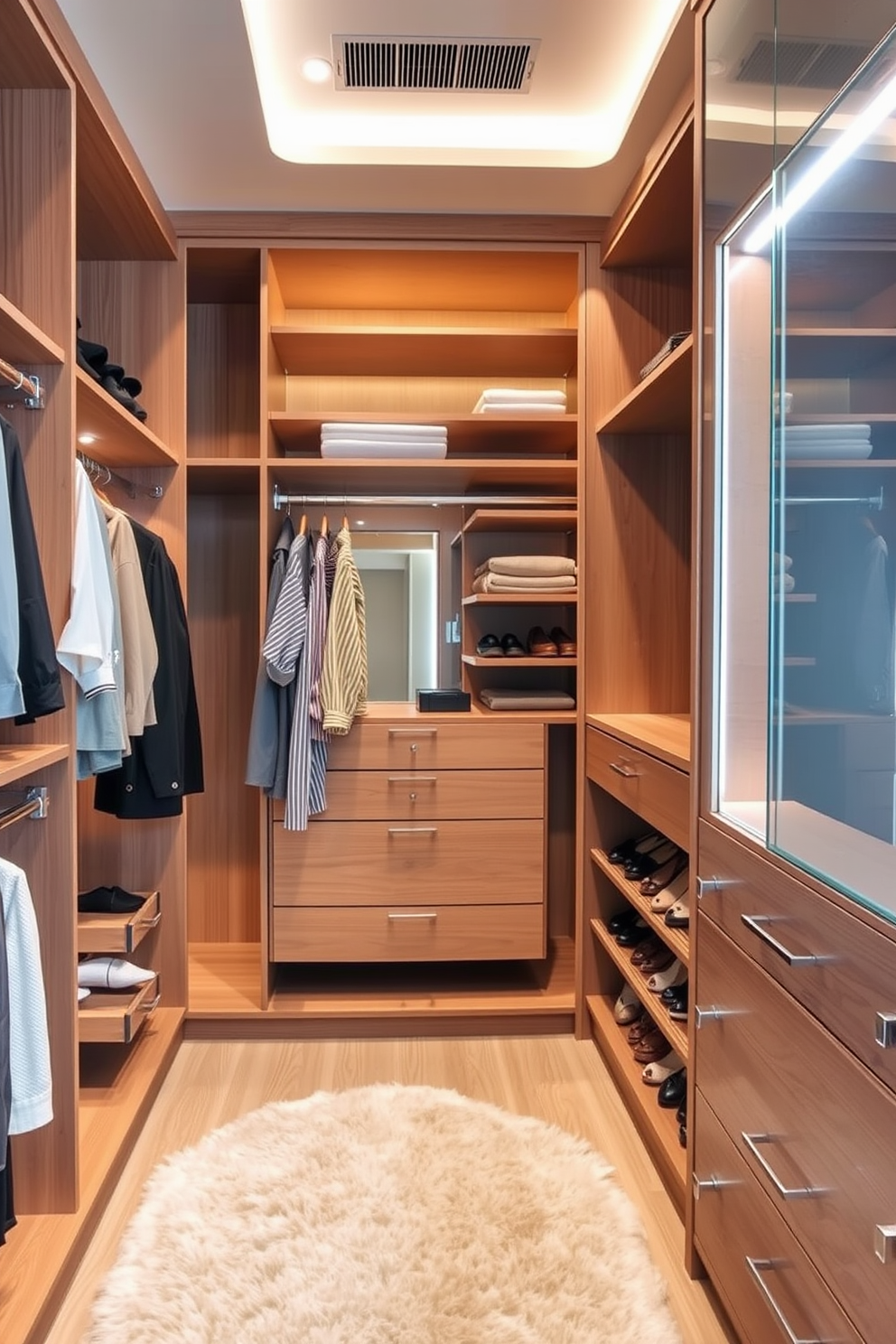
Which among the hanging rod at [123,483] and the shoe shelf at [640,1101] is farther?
the hanging rod at [123,483]

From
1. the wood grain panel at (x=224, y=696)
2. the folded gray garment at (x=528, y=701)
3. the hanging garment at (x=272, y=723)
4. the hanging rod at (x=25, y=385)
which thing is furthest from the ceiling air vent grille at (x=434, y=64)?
the folded gray garment at (x=528, y=701)

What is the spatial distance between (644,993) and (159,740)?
1437 millimetres

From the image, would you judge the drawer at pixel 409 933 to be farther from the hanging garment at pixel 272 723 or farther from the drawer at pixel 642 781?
the drawer at pixel 642 781

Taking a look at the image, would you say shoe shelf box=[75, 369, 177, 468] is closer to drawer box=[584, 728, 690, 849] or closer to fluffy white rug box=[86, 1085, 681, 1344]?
drawer box=[584, 728, 690, 849]

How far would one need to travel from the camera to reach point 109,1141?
1.93 m

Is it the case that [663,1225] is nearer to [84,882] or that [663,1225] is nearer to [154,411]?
[84,882]

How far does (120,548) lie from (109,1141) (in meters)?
1.41

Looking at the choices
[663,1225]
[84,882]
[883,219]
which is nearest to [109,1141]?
[84,882]

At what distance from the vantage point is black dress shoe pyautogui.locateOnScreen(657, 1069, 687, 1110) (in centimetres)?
202

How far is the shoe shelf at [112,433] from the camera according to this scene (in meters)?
1.86

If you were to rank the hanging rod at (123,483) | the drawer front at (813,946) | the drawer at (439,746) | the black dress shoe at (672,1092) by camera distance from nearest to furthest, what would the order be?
the drawer front at (813,946) < the black dress shoe at (672,1092) < the hanging rod at (123,483) < the drawer at (439,746)

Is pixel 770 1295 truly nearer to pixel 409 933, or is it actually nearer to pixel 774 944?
pixel 774 944

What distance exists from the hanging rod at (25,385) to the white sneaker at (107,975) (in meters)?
1.47

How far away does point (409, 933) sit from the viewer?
262 centimetres
